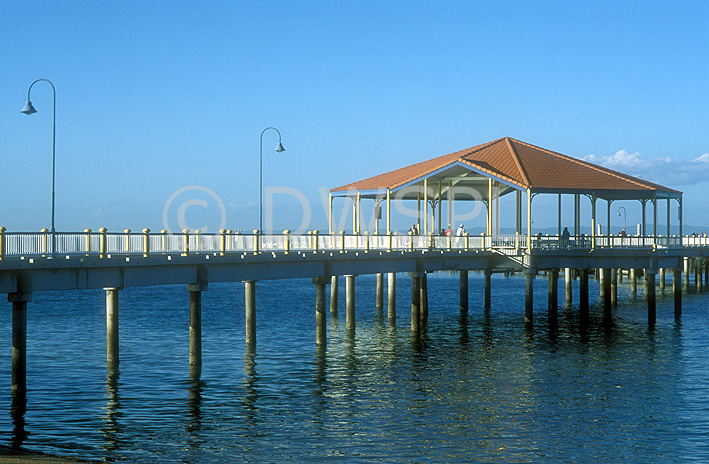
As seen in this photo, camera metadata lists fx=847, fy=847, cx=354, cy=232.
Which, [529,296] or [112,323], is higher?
[112,323]

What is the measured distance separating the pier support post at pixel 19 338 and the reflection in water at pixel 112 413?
2694 mm

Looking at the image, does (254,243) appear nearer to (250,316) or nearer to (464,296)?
(250,316)

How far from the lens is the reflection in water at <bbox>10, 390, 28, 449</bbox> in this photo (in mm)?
21806

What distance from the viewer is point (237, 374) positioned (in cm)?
3197

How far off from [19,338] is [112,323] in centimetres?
498

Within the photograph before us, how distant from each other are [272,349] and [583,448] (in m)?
19.9

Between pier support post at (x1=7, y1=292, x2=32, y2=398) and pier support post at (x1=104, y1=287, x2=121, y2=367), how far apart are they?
11.8ft

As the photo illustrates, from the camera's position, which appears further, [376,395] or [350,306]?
[350,306]

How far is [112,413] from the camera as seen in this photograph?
25.0 meters

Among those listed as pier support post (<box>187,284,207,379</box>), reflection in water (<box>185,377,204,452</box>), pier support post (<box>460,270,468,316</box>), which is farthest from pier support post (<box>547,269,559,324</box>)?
reflection in water (<box>185,377,204,452</box>)

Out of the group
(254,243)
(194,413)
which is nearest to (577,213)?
(254,243)

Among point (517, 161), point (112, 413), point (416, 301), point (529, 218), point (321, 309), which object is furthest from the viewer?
point (517, 161)

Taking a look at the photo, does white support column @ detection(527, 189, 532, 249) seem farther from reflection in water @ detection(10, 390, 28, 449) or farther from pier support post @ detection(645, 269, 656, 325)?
reflection in water @ detection(10, 390, 28, 449)

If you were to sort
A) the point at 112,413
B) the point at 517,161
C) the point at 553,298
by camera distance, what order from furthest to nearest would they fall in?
the point at 517,161, the point at 553,298, the point at 112,413
